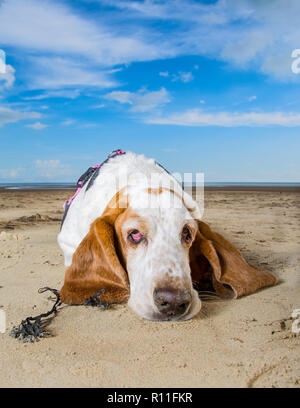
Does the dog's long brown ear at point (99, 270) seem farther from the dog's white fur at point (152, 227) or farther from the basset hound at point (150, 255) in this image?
the dog's white fur at point (152, 227)

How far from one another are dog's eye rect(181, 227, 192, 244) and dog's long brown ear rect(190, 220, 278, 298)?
25cm

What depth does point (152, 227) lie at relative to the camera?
9.03ft

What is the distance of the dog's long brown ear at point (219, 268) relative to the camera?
318 cm

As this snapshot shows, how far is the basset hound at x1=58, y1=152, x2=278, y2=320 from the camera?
2578 mm

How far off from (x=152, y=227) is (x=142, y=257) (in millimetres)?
228

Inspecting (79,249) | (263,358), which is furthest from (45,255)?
(263,358)

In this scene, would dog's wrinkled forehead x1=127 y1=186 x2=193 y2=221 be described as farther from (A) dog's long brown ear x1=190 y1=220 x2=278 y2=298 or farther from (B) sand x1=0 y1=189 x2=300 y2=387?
(B) sand x1=0 y1=189 x2=300 y2=387

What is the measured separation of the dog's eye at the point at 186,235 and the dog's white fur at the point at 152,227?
0.04 meters

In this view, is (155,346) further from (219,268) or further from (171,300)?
(219,268)

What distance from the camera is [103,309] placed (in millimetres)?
3023

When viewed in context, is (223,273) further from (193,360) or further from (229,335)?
(193,360)

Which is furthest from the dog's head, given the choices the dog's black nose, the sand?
the sand

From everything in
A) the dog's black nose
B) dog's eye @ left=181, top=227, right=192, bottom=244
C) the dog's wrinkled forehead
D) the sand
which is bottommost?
the sand
